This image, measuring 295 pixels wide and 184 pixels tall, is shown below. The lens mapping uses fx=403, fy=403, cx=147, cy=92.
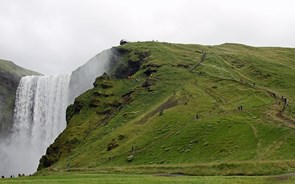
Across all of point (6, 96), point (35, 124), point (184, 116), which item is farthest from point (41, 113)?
point (184, 116)

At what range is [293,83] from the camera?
4806 inches

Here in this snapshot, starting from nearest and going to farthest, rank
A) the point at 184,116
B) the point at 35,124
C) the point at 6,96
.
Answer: the point at 184,116 < the point at 35,124 < the point at 6,96

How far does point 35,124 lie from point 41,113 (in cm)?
483

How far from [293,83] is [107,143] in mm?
62213

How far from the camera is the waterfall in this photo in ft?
493

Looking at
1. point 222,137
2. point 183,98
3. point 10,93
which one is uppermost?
point 10,93

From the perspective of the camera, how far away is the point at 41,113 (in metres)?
157

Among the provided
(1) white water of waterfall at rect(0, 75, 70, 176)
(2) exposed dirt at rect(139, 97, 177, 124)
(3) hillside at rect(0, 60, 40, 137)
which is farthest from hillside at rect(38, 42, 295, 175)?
(3) hillside at rect(0, 60, 40, 137)

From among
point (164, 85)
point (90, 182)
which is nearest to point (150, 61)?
point (164, 85)

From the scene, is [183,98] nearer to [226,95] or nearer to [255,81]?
[226,95]

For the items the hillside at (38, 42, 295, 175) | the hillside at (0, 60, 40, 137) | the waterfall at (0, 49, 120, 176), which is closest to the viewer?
the hillside at (38, 42, 295, 175)

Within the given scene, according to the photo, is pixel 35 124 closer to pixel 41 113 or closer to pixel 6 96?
pixel 41 113

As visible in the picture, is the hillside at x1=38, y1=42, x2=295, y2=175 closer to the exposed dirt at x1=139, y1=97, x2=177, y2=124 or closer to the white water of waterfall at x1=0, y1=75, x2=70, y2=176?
the exposed dirt at x1=139, y1=97, x2=177, y2=124

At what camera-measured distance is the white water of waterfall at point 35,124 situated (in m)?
149
